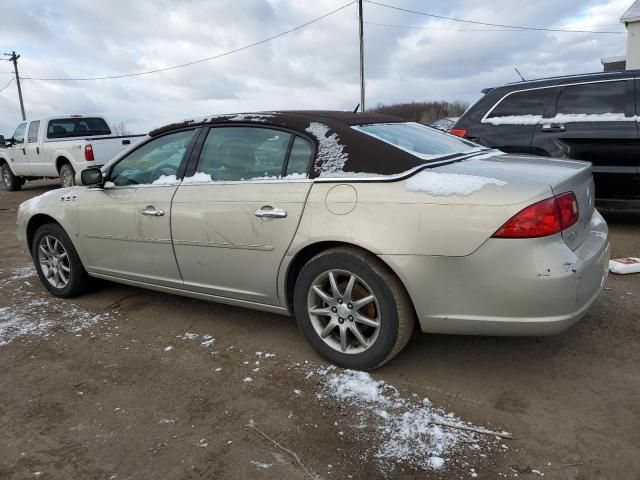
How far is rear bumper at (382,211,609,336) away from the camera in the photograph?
256 cm

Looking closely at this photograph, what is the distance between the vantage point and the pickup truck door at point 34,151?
12.5 meters

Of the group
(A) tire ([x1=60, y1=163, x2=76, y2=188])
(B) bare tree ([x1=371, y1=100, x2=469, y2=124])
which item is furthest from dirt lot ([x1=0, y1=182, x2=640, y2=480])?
(B) bare tree ([x1=371, y1=100, x2=469, y2=124])

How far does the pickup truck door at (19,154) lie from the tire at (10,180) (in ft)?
1.85

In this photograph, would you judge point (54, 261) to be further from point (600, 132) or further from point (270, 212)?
point (600, 132)

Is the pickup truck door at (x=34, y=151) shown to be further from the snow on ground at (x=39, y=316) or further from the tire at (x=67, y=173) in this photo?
the snow on ground at (x=39, y=316)

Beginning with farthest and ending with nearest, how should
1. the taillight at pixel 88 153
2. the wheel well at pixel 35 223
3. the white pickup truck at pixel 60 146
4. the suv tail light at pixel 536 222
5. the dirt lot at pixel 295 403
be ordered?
the white pickup truck at pixel 60 146 < the taillight at pixel 88 153 < the wheel well at pixel 35 223 < the suv tail light at pixel 536 222 < the dirt lot at pixel 295 403

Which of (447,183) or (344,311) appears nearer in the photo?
(447,183)

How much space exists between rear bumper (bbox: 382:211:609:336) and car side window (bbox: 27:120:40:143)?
12.2 metres

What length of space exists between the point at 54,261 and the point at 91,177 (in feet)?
3.48

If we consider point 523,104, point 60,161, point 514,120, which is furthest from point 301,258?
point 60,161

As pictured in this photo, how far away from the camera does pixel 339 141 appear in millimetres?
3143

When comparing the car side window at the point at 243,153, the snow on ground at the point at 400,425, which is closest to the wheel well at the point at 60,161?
the car side window at the point at 243,153

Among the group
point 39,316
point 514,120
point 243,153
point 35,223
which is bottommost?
point 39,316

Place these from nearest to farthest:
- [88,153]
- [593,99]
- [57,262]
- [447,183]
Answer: [447,183] < [57,262] < [593,99] < [88,153]
